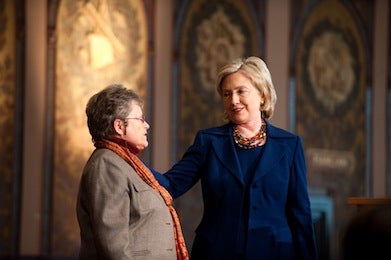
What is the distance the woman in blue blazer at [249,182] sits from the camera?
246 cm

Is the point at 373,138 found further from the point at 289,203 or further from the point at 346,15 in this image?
the point at 289,203

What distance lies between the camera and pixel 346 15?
7758mm

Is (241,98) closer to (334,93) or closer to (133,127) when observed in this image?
(133,127)

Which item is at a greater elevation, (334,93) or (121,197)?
(334,93)

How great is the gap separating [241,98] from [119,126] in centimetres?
45

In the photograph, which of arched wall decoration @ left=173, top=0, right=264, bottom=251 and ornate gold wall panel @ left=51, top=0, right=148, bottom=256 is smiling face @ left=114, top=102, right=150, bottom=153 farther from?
arched wall decoration @ left=173, top=0, right=264, bottom=251

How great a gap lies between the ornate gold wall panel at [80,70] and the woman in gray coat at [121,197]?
11.5ft

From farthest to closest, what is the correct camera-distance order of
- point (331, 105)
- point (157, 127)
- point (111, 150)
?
point (331, 105) < point (157, 127) < point (111, 150)

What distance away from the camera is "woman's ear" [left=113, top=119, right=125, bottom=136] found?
2.29 metres

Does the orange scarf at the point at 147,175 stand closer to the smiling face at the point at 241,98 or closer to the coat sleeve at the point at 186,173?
the coat sleeve at the point at 186,173

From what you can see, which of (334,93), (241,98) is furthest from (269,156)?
(334,93)

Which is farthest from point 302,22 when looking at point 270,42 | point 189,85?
point 189,85

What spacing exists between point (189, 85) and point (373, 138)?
2.43 meters

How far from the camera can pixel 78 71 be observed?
5867mm
